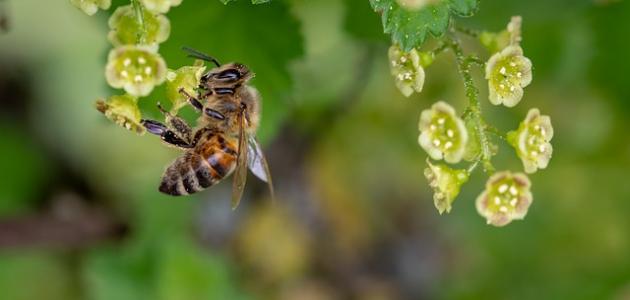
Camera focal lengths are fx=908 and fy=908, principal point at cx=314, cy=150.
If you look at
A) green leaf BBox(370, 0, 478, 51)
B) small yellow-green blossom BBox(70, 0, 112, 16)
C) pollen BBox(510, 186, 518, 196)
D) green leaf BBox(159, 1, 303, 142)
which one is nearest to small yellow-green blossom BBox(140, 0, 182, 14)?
small yellow-green blossom BBox(70, 0, 112, 16)

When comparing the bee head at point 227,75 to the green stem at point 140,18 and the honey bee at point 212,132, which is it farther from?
the green stem at point 140,18

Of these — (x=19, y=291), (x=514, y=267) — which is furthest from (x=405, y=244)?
(x=19, y=291)

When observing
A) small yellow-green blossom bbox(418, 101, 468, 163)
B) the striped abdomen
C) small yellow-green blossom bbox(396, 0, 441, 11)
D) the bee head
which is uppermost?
small yellow-green blossom bbox(396, 0, 441, 11)

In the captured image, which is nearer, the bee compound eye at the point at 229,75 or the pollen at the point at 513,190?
the pollen at the point at 513,190

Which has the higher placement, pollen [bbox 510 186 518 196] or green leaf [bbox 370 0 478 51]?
green leaf [bbox 370 0 478 51]

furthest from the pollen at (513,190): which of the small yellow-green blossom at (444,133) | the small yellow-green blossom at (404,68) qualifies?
the small yellow-green blossom at (404,68)

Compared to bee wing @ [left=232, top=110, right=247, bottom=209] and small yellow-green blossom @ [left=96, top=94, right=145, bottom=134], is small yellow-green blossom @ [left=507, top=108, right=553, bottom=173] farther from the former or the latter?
small yellow-green blossom @ [left=96, top=94, right=145, bottom=134]

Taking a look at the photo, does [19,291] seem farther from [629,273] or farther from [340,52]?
[629,273]

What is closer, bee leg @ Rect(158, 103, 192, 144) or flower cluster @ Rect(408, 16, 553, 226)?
flower cluster @ Rect(408, 16, 553, 226)
